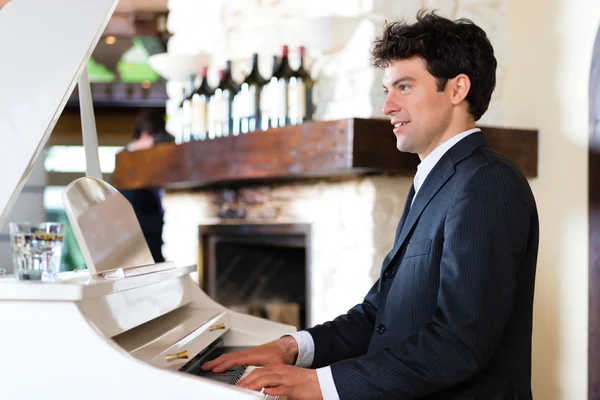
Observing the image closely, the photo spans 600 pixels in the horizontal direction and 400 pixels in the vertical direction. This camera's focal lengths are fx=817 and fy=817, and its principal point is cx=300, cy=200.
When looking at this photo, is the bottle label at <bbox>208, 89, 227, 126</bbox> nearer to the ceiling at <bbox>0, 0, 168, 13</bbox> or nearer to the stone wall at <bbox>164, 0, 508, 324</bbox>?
the stone wall at <bbox>164, 0, 508, 324</bbox>

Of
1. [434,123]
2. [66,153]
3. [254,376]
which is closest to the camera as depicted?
[254,376]

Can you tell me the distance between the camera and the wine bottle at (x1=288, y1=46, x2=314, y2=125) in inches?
134

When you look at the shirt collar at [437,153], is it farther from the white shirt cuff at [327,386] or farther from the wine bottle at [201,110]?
the wine bottle at [201,110]

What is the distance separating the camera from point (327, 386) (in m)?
1.48

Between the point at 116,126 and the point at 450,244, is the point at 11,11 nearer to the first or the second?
the point at 450,244

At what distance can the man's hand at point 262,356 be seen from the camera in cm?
165

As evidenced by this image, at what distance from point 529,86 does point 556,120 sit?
0.21m

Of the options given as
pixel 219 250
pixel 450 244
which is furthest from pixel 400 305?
pixel 219 250

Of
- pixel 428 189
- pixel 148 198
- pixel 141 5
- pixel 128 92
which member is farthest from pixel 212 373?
pixel 128 92

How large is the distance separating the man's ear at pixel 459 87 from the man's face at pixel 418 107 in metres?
0.01

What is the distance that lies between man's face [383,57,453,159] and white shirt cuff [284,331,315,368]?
1.66 ft

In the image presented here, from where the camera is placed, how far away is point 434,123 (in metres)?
1.78

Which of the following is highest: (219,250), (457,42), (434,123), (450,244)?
(457,42)

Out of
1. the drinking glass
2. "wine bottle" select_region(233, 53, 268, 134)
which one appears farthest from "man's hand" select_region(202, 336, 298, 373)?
"wine bottle" select_region(233, 53, 268, 134)
